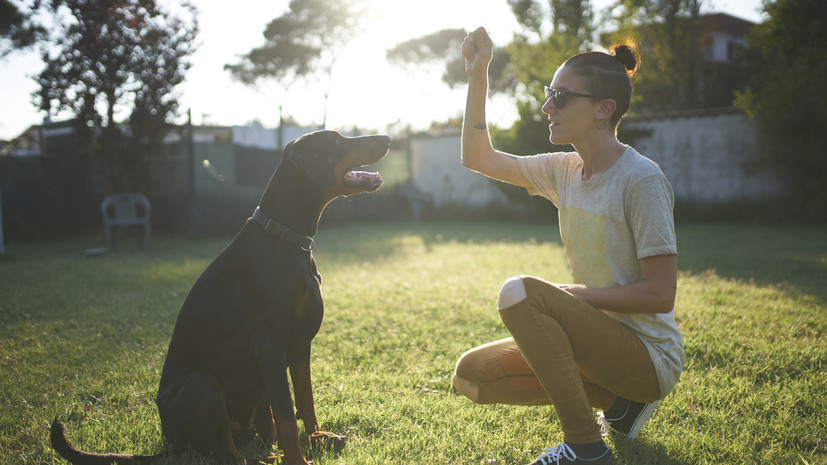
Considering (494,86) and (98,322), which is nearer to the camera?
(98,322)

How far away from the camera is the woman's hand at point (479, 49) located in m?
2.44

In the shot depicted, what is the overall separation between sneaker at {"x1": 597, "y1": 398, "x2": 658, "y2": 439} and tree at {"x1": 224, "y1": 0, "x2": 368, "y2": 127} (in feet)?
88.9

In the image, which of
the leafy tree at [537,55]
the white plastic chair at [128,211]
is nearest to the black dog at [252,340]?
the white plastic chair at [128,211]

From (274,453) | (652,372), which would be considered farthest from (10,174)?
(652,372)

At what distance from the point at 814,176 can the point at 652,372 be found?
509 inches

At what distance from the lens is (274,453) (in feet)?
8.10

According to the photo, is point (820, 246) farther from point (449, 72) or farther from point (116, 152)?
point (449, 72)

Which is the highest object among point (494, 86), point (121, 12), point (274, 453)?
point (494, 86)

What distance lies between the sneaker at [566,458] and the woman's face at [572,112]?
1289 millimetres

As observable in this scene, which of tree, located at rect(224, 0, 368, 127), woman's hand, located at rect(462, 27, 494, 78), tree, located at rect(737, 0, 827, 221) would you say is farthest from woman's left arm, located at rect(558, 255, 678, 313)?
tree, located at rect(224, 0, 368, 127)

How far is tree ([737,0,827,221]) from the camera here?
38.5 feet

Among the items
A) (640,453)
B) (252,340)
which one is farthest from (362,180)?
(640,453)

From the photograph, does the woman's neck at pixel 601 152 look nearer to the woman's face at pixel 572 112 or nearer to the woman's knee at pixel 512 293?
the woman's face at pixel 572 112

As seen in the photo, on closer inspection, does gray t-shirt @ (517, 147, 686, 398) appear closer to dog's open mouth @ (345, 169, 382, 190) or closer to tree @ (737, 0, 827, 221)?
dog's open mouth @ (345, 169, 382, 190)
